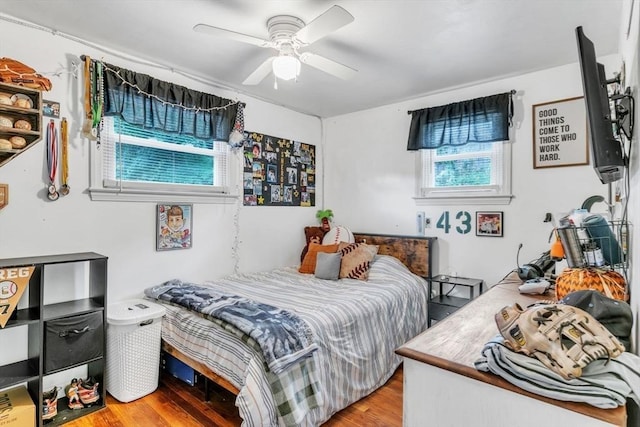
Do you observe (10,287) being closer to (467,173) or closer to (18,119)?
(18,119)

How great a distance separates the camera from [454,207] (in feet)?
11.1

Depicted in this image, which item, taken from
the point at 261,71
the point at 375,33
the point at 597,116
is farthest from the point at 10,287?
the point at 597,116

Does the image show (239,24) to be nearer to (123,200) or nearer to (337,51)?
(337,51)

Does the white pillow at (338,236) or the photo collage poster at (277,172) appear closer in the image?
the photo collage poster at (277,172)

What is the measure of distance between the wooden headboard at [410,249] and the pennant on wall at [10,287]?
297cm

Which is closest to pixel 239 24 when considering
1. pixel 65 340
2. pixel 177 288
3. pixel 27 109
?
pixel 27 109

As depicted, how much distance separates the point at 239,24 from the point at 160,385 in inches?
103

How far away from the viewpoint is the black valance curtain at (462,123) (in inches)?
119

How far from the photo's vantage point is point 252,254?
3.63 m

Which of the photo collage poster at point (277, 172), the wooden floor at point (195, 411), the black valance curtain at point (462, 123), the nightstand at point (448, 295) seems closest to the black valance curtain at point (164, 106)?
the photo collage poster at point (277, 172)

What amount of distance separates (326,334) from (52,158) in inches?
85.6

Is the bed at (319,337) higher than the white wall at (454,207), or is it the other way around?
the white wall at (454,207)

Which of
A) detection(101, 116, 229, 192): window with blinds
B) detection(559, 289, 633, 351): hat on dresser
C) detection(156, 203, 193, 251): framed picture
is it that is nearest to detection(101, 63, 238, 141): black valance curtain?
detection(101, 116, 229, 192): window with blinds

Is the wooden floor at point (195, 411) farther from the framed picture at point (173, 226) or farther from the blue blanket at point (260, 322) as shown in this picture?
the framed picture at point (173, 226)
